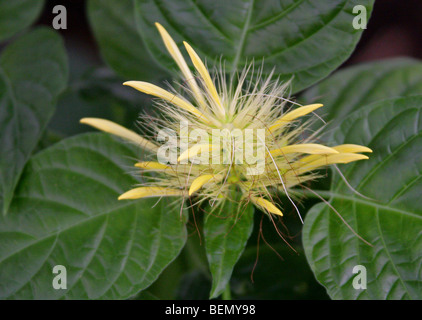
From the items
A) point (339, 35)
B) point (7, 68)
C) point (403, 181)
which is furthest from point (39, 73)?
point (403, 181)

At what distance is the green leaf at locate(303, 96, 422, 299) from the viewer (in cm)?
50

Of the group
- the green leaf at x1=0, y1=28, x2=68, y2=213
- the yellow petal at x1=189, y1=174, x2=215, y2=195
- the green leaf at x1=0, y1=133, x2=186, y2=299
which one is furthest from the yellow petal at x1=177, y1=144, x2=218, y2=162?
the green leaf at x1=0, y1=28, x2=68, y2=213

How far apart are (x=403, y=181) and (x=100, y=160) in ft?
1.34

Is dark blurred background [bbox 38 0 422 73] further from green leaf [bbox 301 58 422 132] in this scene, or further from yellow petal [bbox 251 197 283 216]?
yellow petal [bbox 251 197 283 216]

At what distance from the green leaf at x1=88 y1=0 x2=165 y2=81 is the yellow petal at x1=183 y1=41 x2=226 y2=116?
40cm

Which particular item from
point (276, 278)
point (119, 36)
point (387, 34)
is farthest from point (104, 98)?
point (387, 34)

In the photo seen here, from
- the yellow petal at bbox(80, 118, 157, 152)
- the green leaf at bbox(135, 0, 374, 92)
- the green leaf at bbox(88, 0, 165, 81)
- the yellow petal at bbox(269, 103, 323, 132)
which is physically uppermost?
the green leaf at bbox(88, 0, 165, 81)

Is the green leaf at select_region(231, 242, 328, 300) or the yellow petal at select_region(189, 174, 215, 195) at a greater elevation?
the yellow petal at select_region(189, 174, 215, 195)

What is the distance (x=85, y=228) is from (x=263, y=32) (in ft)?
1.20

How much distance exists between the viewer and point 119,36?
872mm

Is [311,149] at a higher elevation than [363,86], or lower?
lower

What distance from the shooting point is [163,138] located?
523 mm

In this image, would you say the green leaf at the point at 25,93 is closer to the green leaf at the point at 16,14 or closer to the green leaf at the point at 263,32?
the green leaf at the point at 16,14

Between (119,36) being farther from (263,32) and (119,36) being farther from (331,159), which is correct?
(331,159)
